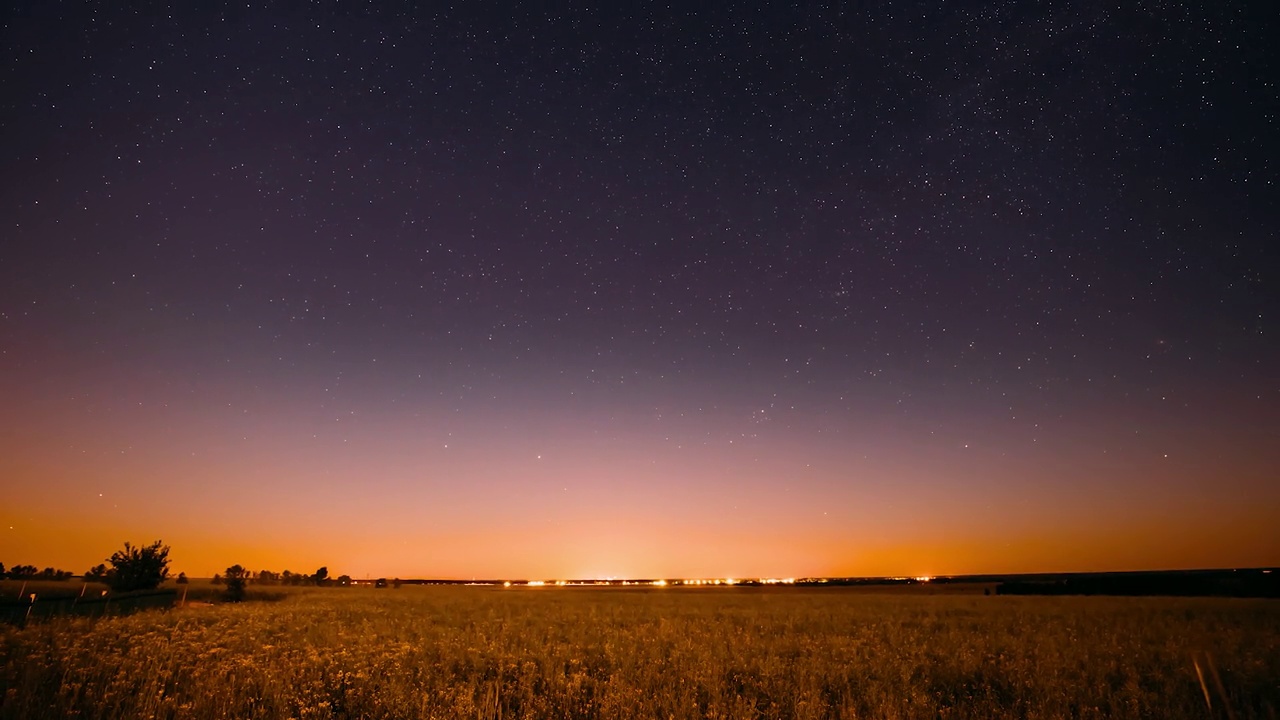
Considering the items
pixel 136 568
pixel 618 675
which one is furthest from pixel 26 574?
pixel 618 675

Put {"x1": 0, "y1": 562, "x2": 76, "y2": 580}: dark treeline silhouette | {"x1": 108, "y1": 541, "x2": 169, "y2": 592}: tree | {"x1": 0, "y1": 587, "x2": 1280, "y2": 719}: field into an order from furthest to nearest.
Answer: {"x1": 0, "y1": 562, "x2": 76, "y2": 580}: dark treeline silhouette < {"x1": 108, "y1": 541, "x2": 169, "y2": 592}: tree < {"x1": 0, "y1": 587, "x2": 1280, "y2": 719}: field

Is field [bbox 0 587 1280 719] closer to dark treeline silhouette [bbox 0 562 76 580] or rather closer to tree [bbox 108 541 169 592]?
tree [bbox 108 541 169 592]

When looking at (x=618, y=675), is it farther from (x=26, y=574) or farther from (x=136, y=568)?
(x=26, y=574)

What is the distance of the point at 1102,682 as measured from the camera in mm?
10570

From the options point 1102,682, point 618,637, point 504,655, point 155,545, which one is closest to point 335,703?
point 504,655

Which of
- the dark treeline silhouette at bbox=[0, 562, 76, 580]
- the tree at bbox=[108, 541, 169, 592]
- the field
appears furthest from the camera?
the dark treeline silhouette at bbox=[0, 562, 76, 580]

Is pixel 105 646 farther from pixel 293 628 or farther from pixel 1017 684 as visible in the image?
pixel 1017 684

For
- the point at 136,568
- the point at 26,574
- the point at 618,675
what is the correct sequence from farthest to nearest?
the point at 26,574 → the point at 136,568 → the point at 618,675

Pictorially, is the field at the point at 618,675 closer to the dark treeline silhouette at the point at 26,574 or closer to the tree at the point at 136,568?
the tree at the point at 136,568

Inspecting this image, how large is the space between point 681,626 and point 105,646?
14.2m

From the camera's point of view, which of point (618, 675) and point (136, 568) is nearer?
point (618, 675)

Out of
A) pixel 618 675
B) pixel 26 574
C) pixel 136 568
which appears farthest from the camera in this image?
pixel 26 574

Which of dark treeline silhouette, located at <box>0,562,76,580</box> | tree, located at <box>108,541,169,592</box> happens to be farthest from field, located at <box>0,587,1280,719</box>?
dark treeline silhouette, located at <box>0,562,76,580</box>

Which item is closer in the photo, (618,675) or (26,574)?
(618,675)
